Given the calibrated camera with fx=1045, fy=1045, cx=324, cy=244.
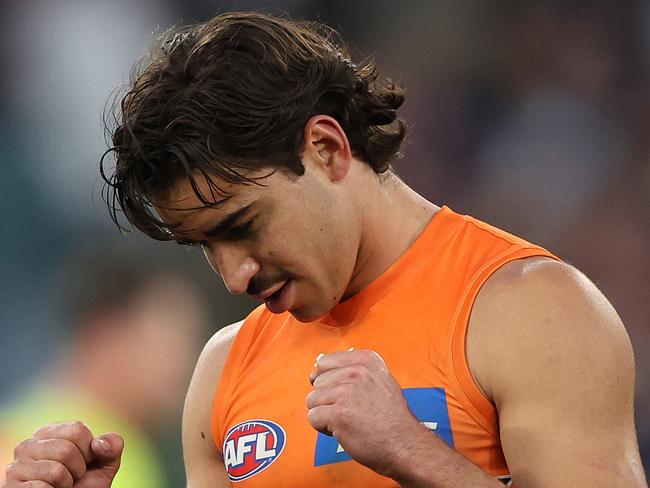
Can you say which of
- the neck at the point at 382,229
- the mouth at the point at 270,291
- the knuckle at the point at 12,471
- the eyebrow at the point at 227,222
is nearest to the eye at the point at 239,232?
the eyebrow at the point at 227,222

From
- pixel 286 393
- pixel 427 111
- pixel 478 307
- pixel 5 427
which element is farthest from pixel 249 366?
pixel 427 111

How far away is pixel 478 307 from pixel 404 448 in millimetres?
347

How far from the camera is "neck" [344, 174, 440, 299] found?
215 cm

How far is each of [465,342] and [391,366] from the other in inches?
6.5

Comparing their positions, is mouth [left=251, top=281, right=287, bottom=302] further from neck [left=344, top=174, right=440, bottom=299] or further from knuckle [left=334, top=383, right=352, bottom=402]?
knuckle [left=334, top=383, right=352, bottom=402]

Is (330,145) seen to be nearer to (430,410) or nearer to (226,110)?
(226,110)

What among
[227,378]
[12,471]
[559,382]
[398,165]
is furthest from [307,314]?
[398,165]

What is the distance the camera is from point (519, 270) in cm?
→ 198

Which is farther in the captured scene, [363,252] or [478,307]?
[363,252]

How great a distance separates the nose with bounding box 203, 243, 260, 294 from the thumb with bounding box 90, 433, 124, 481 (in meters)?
0.43

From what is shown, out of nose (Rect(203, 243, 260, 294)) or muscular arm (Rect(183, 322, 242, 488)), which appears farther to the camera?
muscular arm (Rect(183, 322, 242, 488))

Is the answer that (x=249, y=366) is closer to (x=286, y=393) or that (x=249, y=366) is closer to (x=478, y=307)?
(x=286, y=393)

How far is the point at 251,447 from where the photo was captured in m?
2.13

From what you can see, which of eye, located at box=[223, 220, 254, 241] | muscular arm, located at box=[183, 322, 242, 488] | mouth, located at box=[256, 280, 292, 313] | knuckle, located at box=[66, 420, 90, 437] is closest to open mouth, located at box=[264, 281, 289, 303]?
mouth, located at box=[256, 280, 292, 313]
